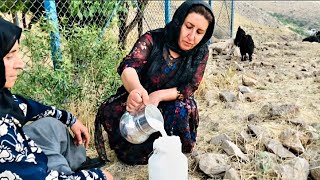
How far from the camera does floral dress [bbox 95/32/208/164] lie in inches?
100

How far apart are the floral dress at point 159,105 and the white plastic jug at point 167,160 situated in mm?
651

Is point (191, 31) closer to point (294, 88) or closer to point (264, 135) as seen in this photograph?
point (264, 135)

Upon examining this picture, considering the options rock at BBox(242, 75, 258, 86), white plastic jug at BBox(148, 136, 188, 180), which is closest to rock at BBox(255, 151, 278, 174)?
white plastic jug at BBox(148, 136, 188, 180)

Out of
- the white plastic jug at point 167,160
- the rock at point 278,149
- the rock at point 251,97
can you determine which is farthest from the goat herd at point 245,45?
the white plastic jug at point 167,160

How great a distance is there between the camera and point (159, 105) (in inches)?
101

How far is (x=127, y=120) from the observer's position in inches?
89.9

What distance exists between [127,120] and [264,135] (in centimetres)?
106

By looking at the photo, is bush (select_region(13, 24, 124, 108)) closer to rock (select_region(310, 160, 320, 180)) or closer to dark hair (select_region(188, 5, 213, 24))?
dark hair (select_region(188, 5, 213, 24))

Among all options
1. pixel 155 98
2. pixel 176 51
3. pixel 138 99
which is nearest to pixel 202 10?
pixel 176 51

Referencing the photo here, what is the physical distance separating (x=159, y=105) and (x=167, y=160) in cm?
75

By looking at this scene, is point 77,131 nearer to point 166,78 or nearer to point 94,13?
point 166,78

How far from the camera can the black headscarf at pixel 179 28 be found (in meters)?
2.44

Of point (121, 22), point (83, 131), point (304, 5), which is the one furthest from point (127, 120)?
point (304, 5)

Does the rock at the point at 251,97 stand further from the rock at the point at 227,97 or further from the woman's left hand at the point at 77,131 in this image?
the woman's left hand at the point at 77,131
